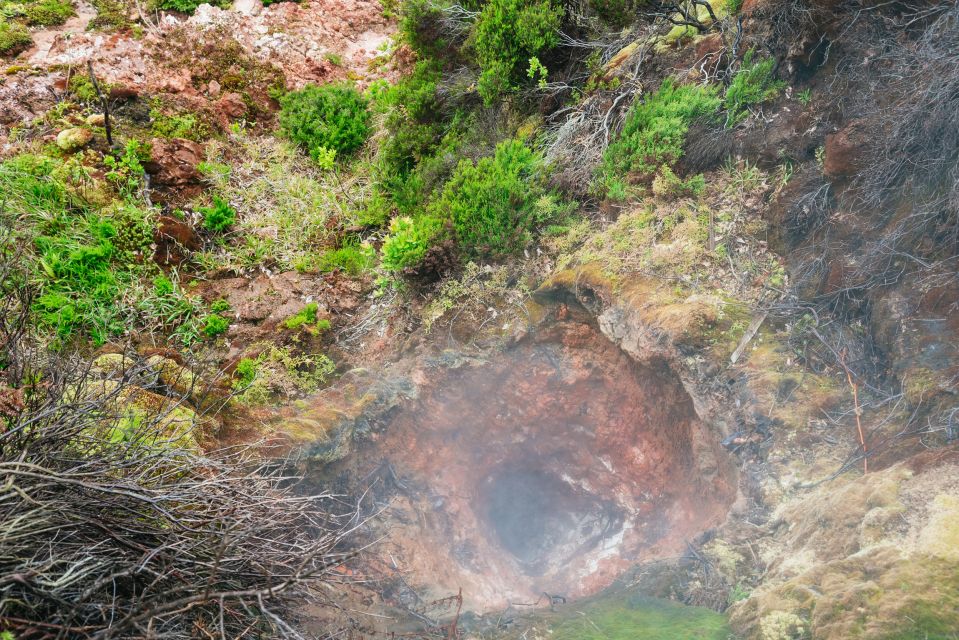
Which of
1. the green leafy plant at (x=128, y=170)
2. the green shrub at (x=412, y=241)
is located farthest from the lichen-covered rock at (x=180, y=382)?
the green leafy plant at (x=128, y=170)

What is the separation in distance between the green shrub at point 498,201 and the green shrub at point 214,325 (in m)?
2.51

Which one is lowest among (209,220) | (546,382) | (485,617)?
(485,617)

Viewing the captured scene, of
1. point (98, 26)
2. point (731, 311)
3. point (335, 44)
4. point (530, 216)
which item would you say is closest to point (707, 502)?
point (731, 311)

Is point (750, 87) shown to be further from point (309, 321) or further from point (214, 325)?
point (214, 325)

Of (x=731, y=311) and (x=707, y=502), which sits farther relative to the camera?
(x=707, y=502)

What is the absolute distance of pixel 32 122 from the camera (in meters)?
5.71

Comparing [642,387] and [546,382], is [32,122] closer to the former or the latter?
[546,382]

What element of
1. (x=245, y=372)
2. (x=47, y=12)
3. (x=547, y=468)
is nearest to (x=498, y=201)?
(x=245, y=372)

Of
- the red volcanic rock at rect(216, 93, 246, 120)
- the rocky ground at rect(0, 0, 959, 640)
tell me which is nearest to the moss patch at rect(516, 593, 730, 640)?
the rocky ground at rect(0, 0, 959, 640)

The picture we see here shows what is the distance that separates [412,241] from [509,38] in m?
2.53

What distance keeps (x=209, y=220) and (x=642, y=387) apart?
5405 millimetres

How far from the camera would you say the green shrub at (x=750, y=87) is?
4301 millimetres

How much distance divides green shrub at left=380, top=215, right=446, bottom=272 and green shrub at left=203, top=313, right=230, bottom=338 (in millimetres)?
1791

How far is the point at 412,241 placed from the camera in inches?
193
